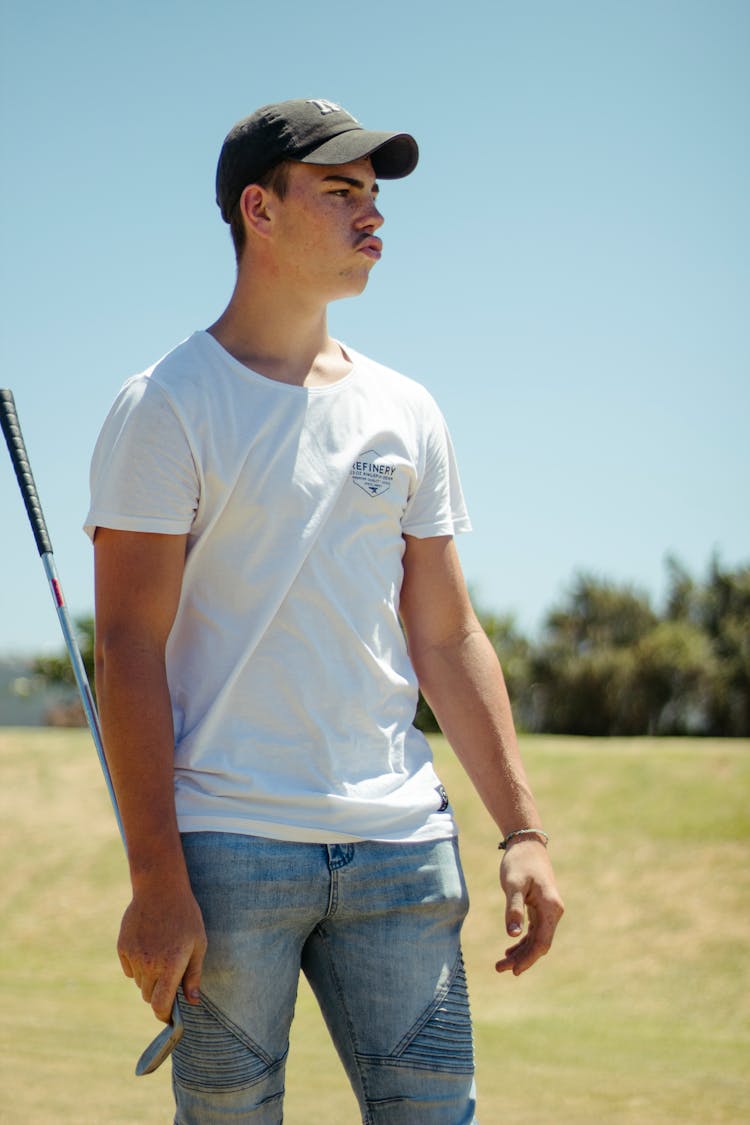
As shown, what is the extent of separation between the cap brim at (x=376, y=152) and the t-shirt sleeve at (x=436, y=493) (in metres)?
0.40

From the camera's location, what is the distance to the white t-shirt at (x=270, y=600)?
6.16ft

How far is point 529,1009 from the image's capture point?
5668mm

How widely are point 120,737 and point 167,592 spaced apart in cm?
22

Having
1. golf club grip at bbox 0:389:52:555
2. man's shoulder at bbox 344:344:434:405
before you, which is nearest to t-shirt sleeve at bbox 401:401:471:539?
man's shoulder at bbox 344:344:434:405

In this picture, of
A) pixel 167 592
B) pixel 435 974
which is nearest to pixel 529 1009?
pixel 435 974

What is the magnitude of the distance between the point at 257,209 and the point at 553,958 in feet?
15.7

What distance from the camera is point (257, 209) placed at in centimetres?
210

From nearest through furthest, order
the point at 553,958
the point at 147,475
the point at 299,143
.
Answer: the point at 147,475 → the point at 299,143 → the point at 553,958

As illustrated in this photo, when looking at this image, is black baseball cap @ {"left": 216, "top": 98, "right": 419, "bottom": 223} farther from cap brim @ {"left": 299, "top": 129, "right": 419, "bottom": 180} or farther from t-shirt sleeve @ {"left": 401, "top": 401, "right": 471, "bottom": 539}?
t-shirt sleeve @ {"left": 401, "top": 401, "right": 471, "bottom": 539}

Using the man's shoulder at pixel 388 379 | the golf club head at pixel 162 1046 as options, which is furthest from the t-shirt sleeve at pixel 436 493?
the golf club head at pixel 162 1046

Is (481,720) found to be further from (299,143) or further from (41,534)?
(299,143)

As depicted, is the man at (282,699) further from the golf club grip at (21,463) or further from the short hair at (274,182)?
the golf club grip at (21,463)

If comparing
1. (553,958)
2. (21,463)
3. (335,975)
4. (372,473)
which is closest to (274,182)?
(372,473)

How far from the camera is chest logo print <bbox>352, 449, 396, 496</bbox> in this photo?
2.04m
